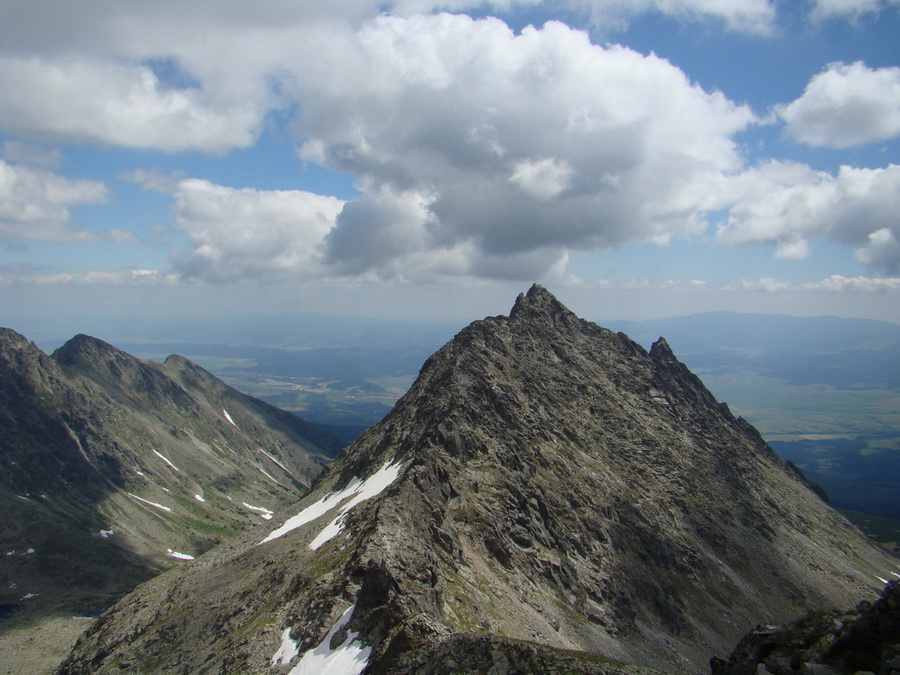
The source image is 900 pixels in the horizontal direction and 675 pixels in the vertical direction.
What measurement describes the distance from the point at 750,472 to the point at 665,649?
268ft

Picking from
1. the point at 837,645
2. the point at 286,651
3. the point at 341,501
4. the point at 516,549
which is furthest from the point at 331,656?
the point at 341,501

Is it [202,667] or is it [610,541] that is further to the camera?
[610,541]

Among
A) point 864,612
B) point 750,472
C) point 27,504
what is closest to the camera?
point 864,612

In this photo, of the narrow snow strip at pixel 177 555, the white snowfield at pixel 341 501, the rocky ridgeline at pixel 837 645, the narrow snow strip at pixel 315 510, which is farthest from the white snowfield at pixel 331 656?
the narrow snow strip at pixel 177 555

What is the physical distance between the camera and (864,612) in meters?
22.9

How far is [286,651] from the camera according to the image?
49.7m

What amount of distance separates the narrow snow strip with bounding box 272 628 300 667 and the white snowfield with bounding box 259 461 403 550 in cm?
2266

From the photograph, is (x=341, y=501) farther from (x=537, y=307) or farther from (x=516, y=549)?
(x=537, y=307)

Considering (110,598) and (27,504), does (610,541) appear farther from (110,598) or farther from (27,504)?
(27,504)

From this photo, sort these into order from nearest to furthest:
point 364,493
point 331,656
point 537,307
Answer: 1. point 331,656
2. point 364,493
3. point 537,307

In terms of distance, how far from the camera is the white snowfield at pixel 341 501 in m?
78.4

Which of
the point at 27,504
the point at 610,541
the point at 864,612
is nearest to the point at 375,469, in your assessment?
the point at 610,541

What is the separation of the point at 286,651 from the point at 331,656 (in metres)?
7.16

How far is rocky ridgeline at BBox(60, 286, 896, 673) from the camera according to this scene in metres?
49.8
